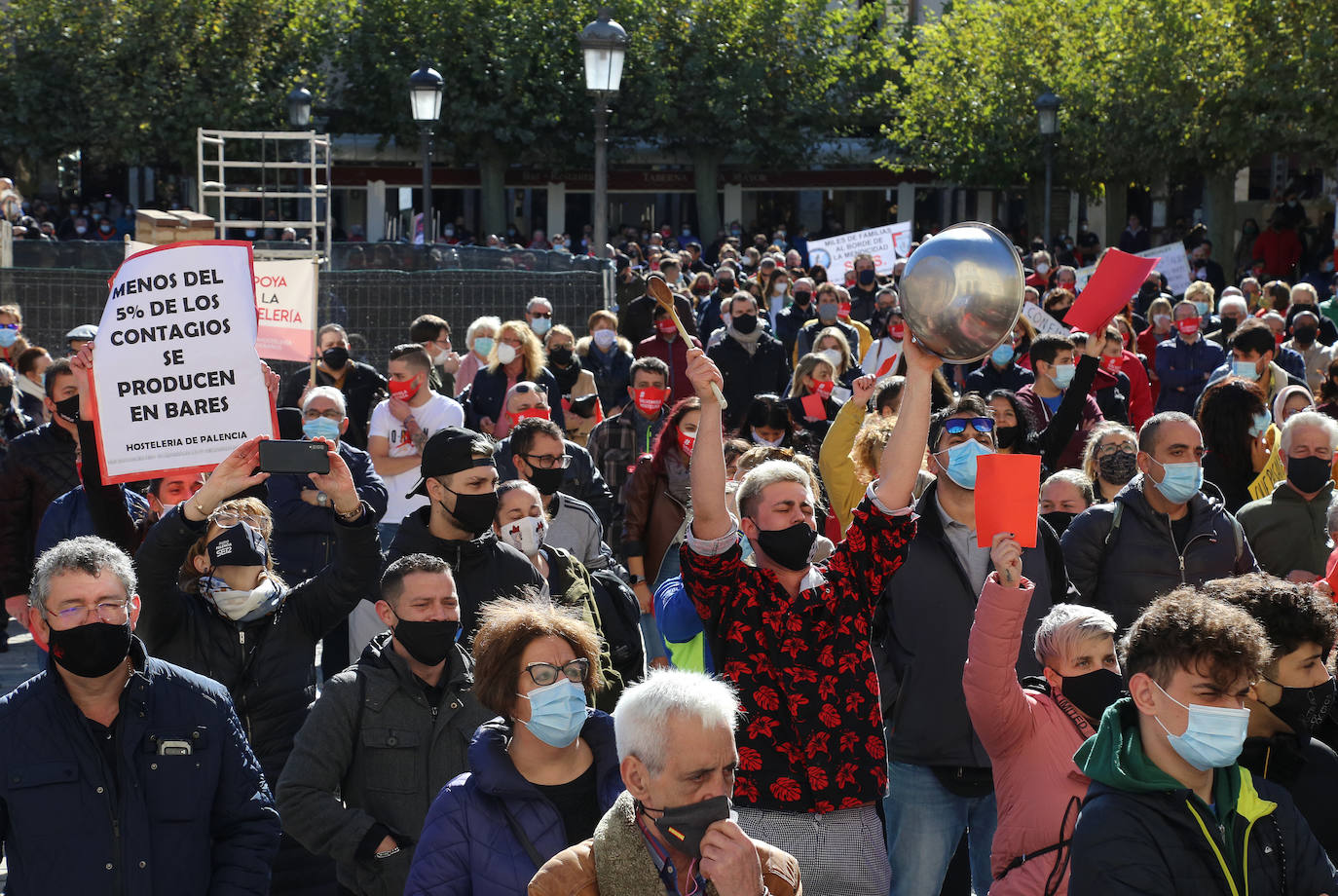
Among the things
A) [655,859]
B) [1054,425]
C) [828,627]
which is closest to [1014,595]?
[828,627]

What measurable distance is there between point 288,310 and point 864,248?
11.9 meters

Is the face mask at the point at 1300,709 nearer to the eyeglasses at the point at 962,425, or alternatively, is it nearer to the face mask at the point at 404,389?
the eyeglasses at the point at 962,425

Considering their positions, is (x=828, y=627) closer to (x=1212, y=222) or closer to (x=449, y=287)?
(x=449, y=287)

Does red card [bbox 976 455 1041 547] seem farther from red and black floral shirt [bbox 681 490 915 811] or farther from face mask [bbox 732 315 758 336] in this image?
face mask [bbox 732 315 758 336]

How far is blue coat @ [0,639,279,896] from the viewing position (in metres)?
4.29

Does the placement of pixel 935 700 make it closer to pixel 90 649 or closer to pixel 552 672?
pixel 552 672

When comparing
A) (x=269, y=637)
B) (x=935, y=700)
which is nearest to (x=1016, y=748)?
(x=935, y=700)

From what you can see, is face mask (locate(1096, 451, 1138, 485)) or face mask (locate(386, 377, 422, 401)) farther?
face mask (locate(386, 377, 422, 401))

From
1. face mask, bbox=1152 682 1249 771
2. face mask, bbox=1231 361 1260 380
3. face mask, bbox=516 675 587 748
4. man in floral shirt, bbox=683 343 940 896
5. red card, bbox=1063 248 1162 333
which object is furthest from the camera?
face mask, bbox=1231 361 1260 380

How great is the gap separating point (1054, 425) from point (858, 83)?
132 feet

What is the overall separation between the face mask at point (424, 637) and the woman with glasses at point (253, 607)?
60 cm

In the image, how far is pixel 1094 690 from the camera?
15.9 feet

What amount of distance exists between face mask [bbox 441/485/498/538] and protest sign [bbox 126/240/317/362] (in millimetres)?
5427

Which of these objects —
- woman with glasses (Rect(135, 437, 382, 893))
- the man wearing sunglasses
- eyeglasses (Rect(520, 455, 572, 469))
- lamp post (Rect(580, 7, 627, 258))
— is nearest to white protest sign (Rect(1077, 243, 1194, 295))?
lamp post (Rect(580, 7, 627, 258))
